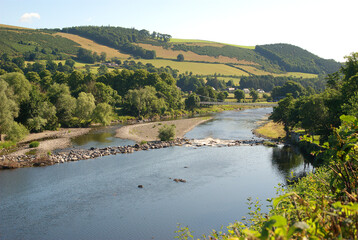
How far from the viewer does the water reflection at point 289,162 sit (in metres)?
42.8

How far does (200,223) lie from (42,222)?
1354 cm

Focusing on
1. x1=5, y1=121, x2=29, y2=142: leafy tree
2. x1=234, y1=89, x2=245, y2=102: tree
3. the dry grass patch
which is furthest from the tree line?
x1=234, y1=89, x2=245, y2=102: tree

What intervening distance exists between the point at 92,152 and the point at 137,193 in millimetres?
19697

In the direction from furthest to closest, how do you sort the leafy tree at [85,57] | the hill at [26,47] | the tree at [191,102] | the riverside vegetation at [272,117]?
the leafy tree at [85,57] < the hill at [26,47] < the tree at [191,102] < the riverside vegetation at [272,117]

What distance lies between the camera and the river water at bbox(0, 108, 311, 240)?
2725 centimetres

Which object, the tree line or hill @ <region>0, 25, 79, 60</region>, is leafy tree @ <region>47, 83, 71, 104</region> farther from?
hill @ <region>0, 25, 79, 60</region>

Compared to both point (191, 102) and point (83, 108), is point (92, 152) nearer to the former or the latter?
point (83, 108)

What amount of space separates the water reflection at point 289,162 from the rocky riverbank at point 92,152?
693cm

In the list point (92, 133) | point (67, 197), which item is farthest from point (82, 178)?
point (92, 133)

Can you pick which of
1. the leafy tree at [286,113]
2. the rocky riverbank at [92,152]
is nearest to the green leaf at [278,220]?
the rocky riverbank at [92,152]

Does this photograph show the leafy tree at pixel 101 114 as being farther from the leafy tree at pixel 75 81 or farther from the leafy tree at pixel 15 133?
the leafy tree at pixel 15 133

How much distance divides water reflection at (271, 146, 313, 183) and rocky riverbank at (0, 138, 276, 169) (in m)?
6.93

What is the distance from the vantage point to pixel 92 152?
5153 cm

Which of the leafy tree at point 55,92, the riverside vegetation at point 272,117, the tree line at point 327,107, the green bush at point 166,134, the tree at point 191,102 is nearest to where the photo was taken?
the riverside vegetation at point 272,117
